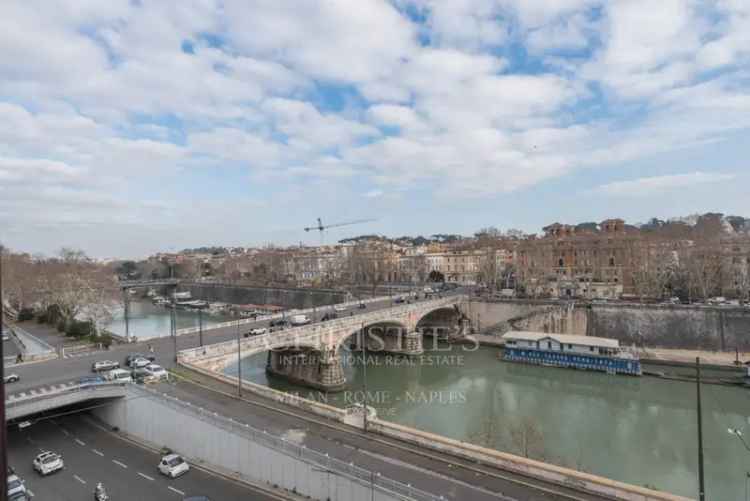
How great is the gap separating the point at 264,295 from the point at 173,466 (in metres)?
61.2

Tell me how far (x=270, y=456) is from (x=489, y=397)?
55.7ft

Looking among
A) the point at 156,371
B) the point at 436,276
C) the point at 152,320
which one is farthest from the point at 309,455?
the point at 436,276

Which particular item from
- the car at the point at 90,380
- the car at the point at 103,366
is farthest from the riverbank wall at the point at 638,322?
the car at the point at 90,380

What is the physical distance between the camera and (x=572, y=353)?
32.6m

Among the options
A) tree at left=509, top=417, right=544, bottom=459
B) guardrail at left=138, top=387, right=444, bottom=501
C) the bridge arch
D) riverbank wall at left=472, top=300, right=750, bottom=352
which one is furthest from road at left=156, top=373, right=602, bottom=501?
the bridge arch

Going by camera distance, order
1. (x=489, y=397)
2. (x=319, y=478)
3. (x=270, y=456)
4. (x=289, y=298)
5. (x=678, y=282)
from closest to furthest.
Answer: (x=319, y=478) → (x=270, y=456) → (x=489, y=397) → (x=678, y=282) → (x=289, y=298)

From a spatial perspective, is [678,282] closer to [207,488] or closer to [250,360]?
[250,360]

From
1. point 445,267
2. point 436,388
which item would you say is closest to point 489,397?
point 436,388

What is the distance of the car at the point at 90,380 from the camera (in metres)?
17.2

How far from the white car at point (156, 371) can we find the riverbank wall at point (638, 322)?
29344 millimetres

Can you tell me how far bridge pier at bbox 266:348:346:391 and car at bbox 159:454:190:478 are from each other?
13.8 meters

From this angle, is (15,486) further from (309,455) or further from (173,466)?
(309,455)

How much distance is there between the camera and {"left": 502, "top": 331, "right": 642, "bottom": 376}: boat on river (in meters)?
30.5

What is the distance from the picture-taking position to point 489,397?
2656cm
